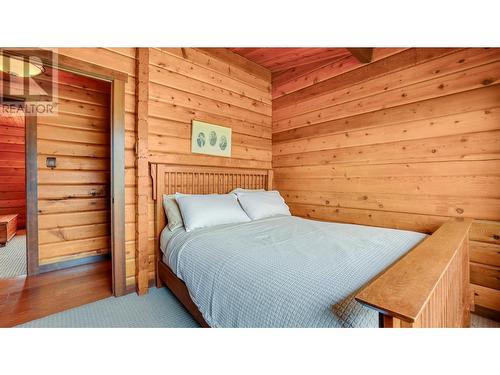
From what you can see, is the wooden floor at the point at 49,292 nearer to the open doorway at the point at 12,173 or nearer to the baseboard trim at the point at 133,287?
the baseboard trim at the point at 133,287

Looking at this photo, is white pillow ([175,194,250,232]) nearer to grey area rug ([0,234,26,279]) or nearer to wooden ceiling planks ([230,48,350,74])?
wooden ceiling planks ([230,48,350,74])

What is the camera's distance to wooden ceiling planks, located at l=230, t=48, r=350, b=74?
2.44 meters

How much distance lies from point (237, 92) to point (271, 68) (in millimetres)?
687

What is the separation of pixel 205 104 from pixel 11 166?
4.12 metres

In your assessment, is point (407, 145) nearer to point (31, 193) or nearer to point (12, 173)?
point (31, 193)

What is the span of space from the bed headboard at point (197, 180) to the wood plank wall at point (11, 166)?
358 cm

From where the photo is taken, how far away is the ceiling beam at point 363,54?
2.00 metres

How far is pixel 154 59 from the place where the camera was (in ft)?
6.96

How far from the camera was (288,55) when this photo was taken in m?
2.66

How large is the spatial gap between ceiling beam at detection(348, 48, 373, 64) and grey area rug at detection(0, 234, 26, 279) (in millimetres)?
3867

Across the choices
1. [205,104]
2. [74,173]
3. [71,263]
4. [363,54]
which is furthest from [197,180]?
→ [363,54]

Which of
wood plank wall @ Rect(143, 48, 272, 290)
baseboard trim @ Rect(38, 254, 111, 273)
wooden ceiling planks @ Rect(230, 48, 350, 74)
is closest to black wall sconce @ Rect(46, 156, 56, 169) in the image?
baseboard trim @ Rect(38, 254, 111, 273)
